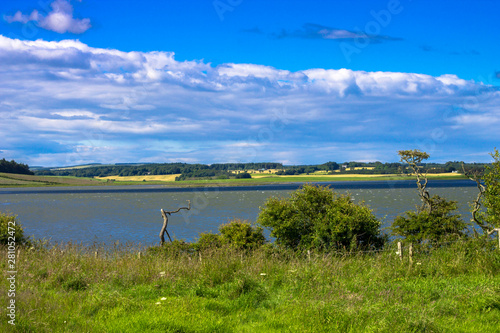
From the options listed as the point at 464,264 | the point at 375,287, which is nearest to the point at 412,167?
the point at 464,264

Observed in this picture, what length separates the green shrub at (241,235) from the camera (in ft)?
60.6

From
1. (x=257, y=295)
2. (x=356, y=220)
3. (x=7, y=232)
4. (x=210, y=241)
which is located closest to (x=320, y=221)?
(x=356, y=220)

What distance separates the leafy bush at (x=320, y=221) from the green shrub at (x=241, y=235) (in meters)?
0.74

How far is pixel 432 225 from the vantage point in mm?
17641

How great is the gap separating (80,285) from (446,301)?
717cm

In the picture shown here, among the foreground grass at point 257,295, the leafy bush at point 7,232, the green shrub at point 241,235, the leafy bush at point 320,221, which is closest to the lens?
the foreground grass at point 257,295

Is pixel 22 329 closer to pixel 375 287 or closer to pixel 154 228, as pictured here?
pixel 375 287

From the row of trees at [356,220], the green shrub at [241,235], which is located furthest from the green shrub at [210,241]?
the row of trees at [356,220]

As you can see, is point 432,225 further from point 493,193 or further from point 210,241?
point 210,241

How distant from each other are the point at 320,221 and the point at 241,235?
12.1ft

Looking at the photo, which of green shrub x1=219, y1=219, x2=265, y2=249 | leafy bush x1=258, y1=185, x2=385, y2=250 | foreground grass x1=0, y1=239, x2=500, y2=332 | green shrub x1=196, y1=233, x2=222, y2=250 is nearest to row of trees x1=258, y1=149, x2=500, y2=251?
leafy bush x1=258, y1=185, x2=385, y2=250

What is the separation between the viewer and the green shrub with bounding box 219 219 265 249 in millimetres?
18469

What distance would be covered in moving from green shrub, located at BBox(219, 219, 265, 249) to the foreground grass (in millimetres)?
8052

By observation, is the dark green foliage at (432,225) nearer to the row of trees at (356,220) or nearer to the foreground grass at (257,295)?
the row of trees at (356,220)
